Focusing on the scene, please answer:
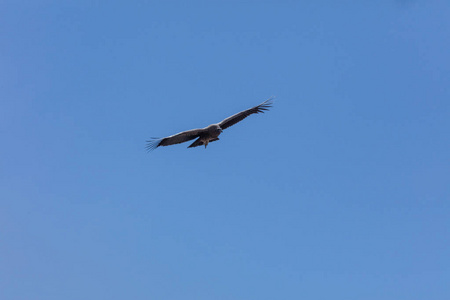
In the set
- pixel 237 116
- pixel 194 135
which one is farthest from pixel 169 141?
pixel 237 116

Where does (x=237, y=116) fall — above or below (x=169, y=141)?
above

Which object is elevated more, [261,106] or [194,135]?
[261,106]

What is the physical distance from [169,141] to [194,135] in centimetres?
243

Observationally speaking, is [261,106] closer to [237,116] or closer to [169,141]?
[237,116]

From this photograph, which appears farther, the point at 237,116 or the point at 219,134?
the point at 237,116

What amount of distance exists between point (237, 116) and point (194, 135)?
5.30 metres

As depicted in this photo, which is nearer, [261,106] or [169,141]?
→ [169,141]

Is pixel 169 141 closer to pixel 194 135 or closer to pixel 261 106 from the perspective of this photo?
pixel 194 135

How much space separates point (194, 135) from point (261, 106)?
7.32m

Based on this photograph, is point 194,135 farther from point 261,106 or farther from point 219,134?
point 261,106

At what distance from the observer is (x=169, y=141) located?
169ft

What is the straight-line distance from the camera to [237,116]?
55844 mm

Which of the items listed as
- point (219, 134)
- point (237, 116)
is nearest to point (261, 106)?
point (237, 116)

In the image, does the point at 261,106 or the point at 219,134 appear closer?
the point at 219,134
